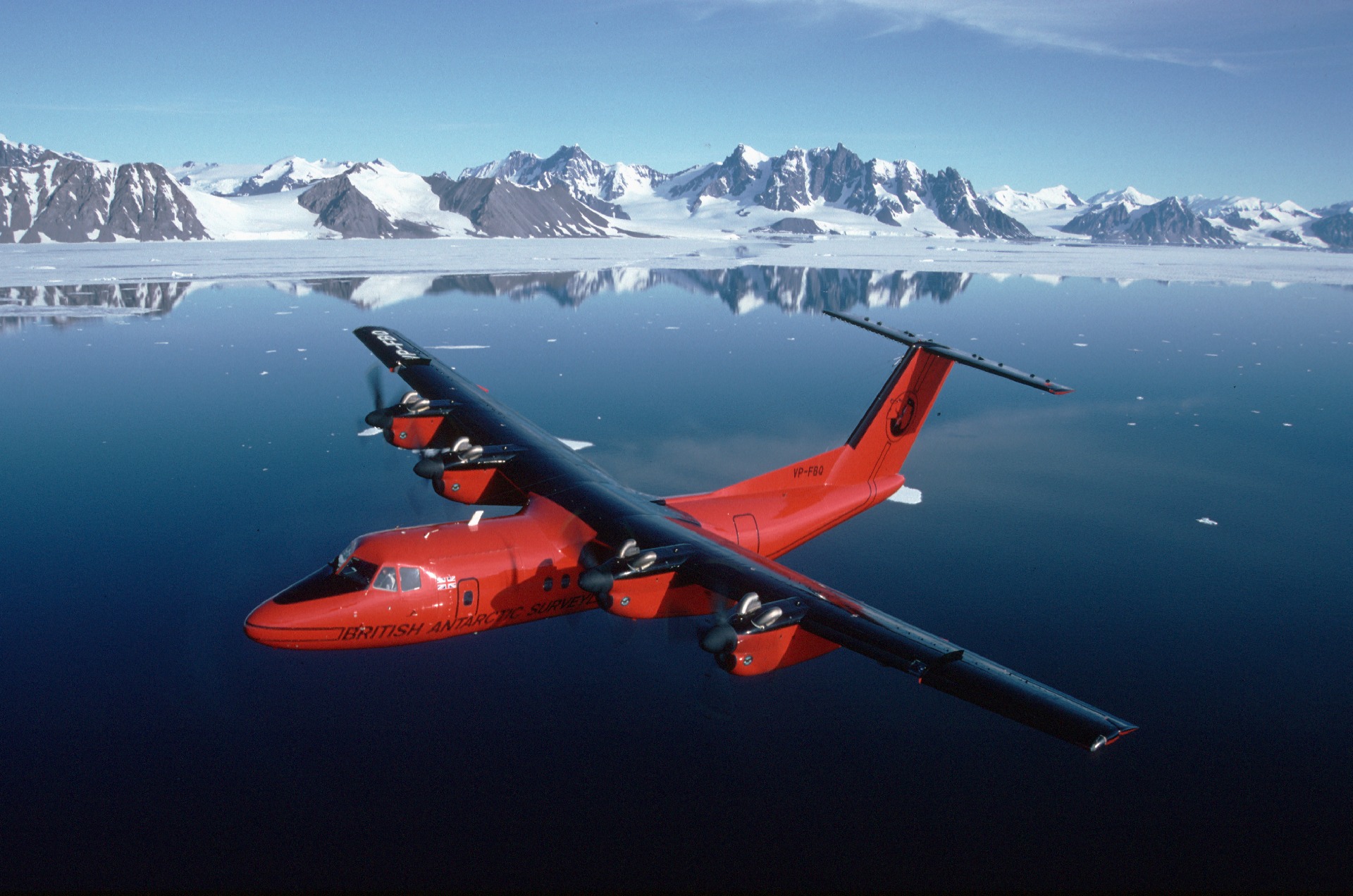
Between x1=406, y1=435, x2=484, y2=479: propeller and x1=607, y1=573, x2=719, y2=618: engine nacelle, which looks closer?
x1=607, y1=573, x2=719, y2=618: engine nacelle

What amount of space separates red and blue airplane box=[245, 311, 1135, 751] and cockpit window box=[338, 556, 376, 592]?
0.11 ft

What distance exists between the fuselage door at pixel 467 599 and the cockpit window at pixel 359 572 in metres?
2.00

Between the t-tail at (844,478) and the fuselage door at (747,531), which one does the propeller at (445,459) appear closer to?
the t-tail at (844,478)

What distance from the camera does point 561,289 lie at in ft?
302

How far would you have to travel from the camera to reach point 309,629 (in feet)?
52.9

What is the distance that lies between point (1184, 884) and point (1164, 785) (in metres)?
2.34

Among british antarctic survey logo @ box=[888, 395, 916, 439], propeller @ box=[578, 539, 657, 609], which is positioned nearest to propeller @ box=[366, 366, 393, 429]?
propeller @ box=[578, 539, 657, 609]

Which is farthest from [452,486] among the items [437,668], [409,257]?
[409,257]

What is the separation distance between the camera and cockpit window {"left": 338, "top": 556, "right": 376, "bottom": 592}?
16469mm

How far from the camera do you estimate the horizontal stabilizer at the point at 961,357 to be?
18953 millimetres

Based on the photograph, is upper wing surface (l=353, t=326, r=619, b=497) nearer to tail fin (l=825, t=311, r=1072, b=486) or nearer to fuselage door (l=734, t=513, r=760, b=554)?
fuselage door (l=734, t=513, r=760, b=554)

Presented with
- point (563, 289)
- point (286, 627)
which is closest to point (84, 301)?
point (563, 289)

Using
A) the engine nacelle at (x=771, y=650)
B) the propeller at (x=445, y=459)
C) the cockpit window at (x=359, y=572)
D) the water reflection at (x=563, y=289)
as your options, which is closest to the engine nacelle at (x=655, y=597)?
the engine nacelle at (x=771, y=650)

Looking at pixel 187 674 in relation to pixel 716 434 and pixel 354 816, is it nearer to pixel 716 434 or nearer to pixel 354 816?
pixel 354 816
